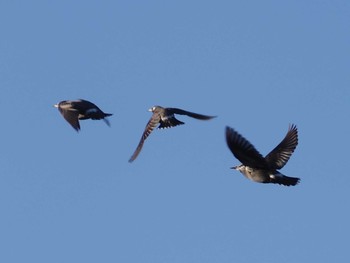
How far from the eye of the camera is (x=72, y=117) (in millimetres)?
26141

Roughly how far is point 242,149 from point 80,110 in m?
7.06

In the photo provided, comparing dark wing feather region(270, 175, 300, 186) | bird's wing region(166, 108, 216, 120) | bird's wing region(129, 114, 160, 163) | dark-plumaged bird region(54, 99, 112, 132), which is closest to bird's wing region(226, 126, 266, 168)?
dark wing feather region(270, 175, 300, 186)

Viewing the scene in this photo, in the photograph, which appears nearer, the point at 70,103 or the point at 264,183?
the point at 264,183

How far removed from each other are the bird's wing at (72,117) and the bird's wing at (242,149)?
5341 mm

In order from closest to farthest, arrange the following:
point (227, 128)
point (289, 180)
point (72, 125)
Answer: point (227, 128) < point (289, 180) < point (72, 125)

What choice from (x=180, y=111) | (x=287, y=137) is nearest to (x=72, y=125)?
(x=180, y=111)

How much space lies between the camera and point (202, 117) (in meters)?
26.4

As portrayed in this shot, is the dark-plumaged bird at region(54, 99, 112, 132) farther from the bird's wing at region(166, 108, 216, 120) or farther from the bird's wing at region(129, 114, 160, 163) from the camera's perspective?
the bird's wing at region(166, 108, 216, 120)

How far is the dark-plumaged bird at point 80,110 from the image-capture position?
26.4m

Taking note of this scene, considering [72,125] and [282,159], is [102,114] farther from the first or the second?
[282,159]

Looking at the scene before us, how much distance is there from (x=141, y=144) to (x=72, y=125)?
72.7 inches

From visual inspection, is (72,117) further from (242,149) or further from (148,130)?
(242,149)

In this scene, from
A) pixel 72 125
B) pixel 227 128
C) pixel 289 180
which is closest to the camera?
pixel 227 128

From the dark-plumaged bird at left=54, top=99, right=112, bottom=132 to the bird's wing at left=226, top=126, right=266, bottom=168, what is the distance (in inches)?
221
